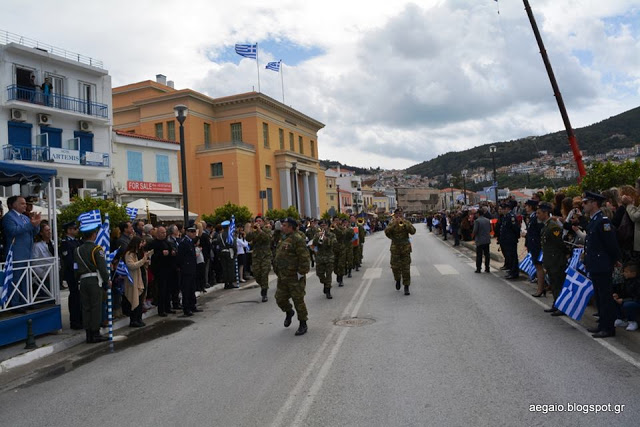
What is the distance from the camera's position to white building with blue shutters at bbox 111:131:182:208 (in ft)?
110

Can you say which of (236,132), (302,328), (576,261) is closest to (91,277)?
(302,328)

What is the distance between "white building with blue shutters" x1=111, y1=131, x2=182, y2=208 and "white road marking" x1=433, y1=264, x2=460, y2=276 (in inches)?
942

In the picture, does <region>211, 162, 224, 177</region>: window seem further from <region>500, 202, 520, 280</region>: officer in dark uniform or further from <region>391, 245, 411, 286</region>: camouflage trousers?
<region>391, 245, 411, 286</region>: camouflage trousers

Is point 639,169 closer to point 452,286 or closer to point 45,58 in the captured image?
point 452,286

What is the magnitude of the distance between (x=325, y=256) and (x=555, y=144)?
482 ft

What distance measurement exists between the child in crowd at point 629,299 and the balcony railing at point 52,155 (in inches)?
1126

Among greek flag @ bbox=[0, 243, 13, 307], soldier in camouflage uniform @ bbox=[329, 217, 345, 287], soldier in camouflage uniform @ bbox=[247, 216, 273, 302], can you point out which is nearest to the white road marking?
soldier in camouflage uniform @ bbox=[329, 217, 345, 287]

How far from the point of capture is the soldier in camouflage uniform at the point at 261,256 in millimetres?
11680

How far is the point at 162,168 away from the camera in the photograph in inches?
1470

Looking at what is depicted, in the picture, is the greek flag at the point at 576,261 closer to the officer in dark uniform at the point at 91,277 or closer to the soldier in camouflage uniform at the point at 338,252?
the soldier in camouflage uniform at the point at 338,252

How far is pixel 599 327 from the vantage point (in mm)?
6762

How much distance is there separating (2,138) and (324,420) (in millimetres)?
29055

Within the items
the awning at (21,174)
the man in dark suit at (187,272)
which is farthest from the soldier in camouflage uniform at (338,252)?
the awning at (21,174)

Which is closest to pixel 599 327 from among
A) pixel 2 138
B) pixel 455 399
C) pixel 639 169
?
pixel 455 399
